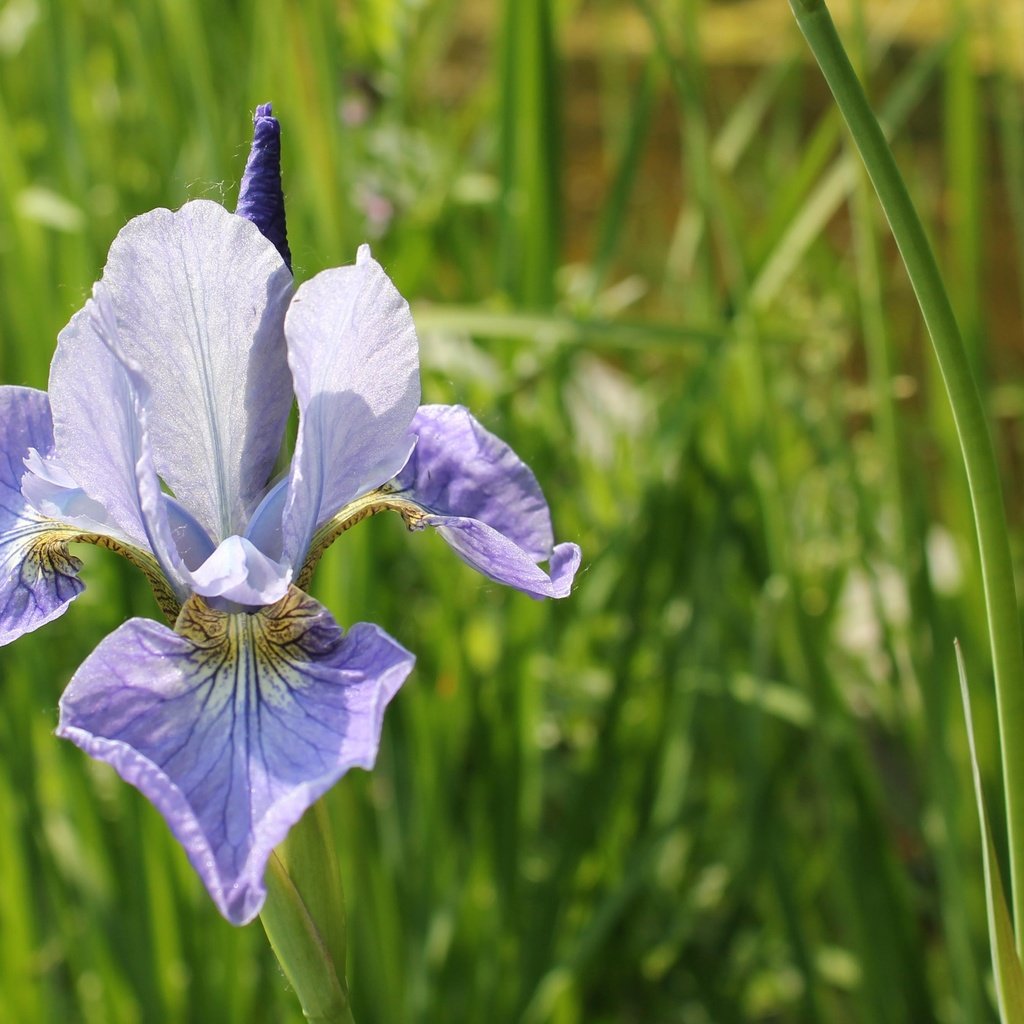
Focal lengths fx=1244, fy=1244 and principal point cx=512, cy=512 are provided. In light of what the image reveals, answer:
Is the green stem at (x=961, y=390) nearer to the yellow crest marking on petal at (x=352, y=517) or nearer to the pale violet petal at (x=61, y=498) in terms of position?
the yellow crest marking on petal at (x=352, y=517)

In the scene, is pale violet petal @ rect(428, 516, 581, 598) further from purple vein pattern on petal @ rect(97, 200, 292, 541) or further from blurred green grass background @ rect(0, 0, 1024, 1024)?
blurred green grass background @ rect(0, 0, 1024, 1024)

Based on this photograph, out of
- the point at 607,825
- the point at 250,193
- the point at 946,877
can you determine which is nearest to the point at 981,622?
the point at 946,877

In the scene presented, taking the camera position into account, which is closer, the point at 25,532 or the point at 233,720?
the point at 233,720

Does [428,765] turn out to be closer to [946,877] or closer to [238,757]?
[946,877]

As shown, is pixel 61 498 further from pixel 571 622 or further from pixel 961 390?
pixel 571 622

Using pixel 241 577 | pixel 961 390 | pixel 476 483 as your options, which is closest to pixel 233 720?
pixel 241 577

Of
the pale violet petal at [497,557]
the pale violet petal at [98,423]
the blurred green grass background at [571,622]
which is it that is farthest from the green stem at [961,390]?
the blurred green grass background at [571,622]

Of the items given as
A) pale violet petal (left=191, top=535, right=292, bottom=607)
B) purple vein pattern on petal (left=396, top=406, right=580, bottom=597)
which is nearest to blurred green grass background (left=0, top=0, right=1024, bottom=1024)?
purple vein pattern on petal (left=396, top=406, right=580, bottom=597)
